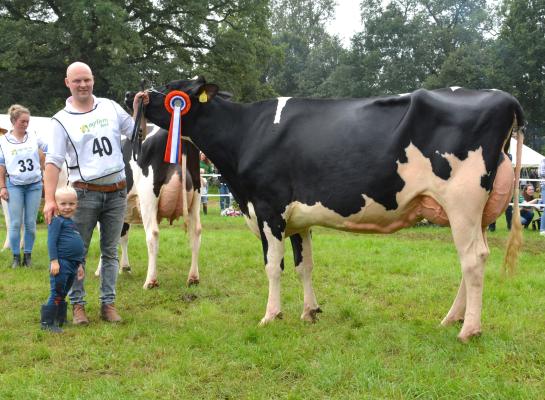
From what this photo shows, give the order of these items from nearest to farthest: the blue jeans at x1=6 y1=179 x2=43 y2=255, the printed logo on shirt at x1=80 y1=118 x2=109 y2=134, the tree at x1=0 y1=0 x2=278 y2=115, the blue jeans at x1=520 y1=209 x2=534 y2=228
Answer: the printed logo on shirt at x1=80 y1=118 x2=109 y2=134, the blue jeans at x1=6 y1=179 x2=43 y2=255, the blue jeans at x1=520 y1=209 x2=534 y2=228, the tree at x1=0 y1=0 x2=278 y2=115

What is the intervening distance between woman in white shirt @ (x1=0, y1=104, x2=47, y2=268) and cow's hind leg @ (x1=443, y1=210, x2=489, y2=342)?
20.1 feet

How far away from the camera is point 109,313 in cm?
550

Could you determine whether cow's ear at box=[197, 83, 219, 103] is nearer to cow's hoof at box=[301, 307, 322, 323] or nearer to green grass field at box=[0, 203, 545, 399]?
green grass field at box=[0, 203, 545, 399]

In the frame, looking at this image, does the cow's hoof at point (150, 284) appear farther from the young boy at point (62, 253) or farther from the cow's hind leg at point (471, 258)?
the cow's hind leg at point (471, 258)

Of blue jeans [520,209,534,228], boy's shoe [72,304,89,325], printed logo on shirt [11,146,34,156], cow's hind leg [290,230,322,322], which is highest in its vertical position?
printed logo on shirt [11,146,34,156]

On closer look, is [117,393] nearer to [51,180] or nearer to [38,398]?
[38,398]

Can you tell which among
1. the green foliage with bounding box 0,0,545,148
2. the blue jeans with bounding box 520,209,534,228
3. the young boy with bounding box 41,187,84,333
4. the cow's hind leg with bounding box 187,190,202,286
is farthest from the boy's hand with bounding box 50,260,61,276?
the green foliage with bounding box 0,0,545,148

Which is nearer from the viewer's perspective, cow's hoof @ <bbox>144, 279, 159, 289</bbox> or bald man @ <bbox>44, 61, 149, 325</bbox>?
bald man @ <bbox>44, 61, 149, 325</bbox>

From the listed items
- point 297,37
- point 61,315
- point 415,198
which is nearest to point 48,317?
point 61,315

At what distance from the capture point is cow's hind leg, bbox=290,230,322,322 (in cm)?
545

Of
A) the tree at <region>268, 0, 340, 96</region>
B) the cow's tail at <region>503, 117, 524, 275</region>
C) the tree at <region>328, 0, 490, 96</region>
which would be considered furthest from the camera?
the tree at <region>268, 0, 340, 96</region>

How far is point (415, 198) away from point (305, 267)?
1.43 m

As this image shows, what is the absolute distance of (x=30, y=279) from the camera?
24.4 ft

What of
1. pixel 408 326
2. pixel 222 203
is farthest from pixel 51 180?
pixel 222 203
